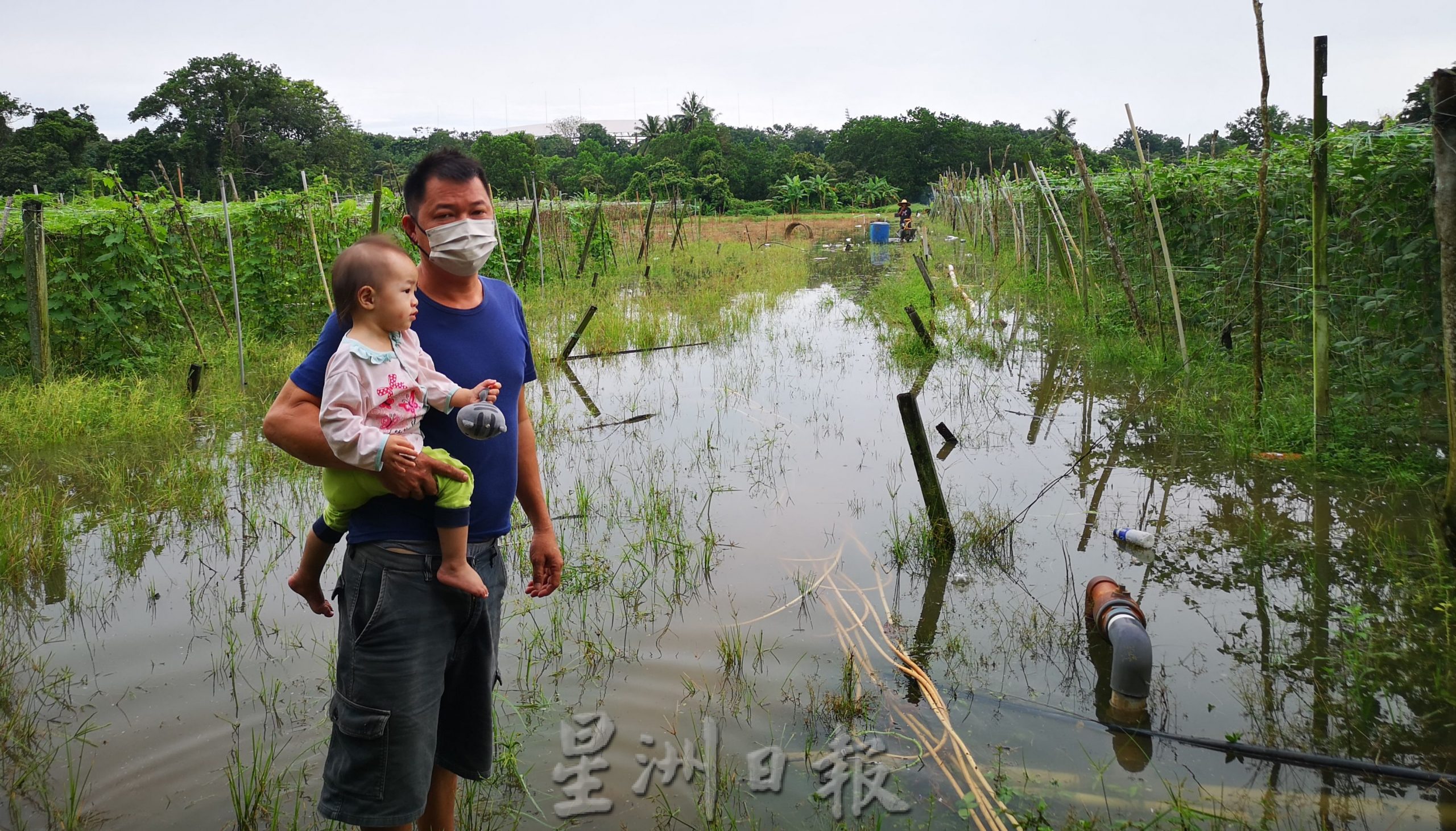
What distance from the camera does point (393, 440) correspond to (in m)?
1.79

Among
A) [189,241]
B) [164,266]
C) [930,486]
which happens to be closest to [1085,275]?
[930,486]

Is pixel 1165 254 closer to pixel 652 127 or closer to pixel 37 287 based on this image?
pixel 37 287

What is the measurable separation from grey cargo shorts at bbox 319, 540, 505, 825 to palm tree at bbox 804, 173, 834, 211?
1930 inches

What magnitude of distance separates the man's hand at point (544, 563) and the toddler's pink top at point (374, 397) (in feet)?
1.82

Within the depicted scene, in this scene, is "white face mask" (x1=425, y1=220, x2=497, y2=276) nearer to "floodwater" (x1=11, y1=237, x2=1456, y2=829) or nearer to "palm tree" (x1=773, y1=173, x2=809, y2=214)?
"floodwater" (x1=11, y1=237, x2=1456, y2=829)

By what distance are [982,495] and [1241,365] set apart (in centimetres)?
344

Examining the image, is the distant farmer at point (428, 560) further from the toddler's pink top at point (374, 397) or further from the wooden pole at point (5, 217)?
the wooden pole at point (5, 217)

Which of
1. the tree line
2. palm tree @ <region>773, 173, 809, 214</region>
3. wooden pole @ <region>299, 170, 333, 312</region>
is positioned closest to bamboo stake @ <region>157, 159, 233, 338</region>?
wooden pole @ <region>299, 170, 333, 312</region>

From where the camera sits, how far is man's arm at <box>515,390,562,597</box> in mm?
2340

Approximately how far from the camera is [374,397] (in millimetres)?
1832

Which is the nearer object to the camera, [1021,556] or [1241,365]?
[1021,556]

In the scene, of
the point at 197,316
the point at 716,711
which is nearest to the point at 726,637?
the point at 716,711

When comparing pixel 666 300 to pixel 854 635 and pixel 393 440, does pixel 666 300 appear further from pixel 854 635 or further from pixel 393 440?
pixel 393 440

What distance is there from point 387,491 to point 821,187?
5090cm
